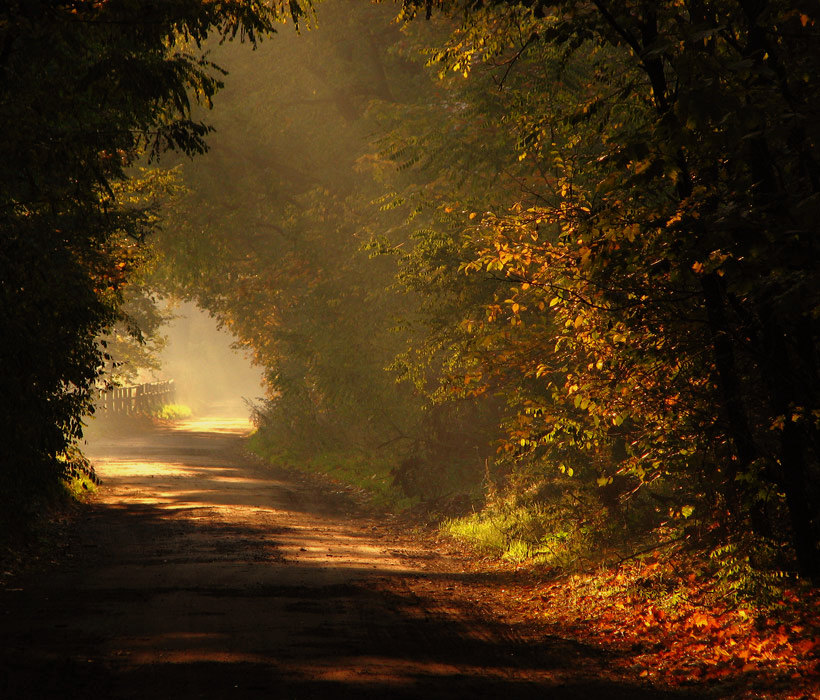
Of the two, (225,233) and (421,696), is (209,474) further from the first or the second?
(421,696)

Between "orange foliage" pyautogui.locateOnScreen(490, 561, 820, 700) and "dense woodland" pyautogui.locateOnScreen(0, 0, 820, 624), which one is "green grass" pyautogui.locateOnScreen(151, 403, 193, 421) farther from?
"orange foliage" pyautogui.locateOnScreen(490, 561, 820, 700)

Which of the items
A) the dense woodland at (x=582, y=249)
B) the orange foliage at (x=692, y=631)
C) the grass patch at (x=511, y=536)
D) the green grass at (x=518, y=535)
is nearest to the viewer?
the orange foliage at (x=692, y=631)

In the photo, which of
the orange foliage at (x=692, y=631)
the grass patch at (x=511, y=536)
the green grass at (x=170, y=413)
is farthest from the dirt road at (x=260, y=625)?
the green grass at (x=170, y=413)

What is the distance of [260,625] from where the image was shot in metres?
7.24

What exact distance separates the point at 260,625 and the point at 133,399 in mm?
46268

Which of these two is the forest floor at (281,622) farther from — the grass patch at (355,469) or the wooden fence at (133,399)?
the wooden fence at (133,399)

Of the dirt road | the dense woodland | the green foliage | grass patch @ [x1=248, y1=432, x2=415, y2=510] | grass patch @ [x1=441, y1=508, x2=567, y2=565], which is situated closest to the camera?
the dirt road

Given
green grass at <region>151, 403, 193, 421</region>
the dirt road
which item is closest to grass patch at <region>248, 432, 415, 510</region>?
the dirt road

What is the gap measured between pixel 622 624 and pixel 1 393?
6814 millimetres

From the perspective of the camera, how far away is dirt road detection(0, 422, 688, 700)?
224 inches

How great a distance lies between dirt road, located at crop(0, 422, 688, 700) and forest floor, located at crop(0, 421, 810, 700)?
0.08 feet

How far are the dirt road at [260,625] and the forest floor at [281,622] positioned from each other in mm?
24

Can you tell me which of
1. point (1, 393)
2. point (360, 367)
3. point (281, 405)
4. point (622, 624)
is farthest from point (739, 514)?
point (281, 405)

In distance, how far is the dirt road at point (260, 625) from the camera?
5.68 m
